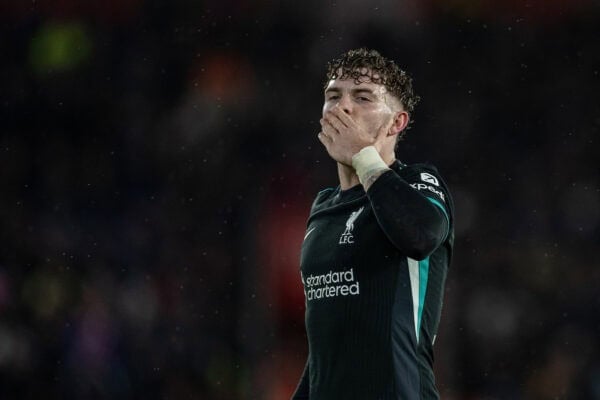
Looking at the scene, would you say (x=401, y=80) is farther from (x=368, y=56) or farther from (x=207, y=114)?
(x=207, y=114)

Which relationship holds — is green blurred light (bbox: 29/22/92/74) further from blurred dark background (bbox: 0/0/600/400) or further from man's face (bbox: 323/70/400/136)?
man's face (bbox: 323/70/400/136)

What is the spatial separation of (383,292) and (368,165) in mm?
339

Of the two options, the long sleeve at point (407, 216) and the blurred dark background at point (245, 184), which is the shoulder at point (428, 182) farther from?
the blurred dark background at point (245, 184)

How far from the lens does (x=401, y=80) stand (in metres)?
2.52

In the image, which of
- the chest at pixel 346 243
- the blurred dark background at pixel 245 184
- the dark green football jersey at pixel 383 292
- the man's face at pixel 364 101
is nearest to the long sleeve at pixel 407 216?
the dark green football jersey at pixel 383 292

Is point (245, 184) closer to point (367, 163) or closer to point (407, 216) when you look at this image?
point (367, 163)

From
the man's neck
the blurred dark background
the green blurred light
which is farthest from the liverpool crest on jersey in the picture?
the green blurred light

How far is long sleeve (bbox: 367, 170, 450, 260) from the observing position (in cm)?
203

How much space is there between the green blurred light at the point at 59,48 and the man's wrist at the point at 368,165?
17.6 ft

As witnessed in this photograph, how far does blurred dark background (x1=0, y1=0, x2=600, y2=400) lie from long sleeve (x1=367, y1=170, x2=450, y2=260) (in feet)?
13.2

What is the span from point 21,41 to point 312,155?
2.80m

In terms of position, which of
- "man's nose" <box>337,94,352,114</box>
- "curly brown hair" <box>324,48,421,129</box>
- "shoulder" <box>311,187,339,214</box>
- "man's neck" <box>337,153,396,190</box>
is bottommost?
"shoulder" <box>311,187,339,214</box>

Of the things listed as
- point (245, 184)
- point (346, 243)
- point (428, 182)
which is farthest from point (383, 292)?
point (245, 184)

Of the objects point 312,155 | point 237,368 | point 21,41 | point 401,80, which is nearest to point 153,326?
point 237,368
